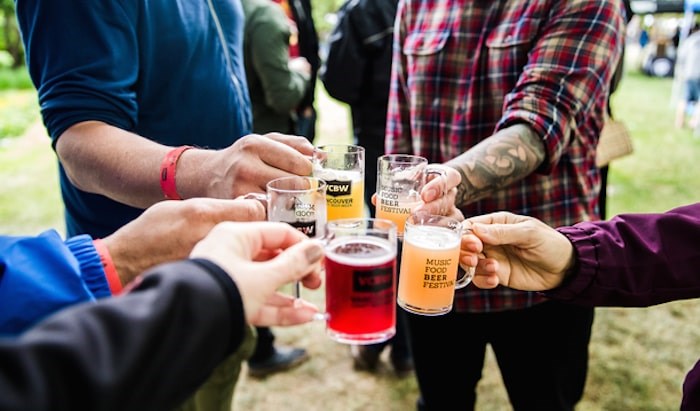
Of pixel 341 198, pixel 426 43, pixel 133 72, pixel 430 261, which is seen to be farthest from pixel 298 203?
pixel 426 43

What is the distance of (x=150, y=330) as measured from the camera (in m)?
0.87

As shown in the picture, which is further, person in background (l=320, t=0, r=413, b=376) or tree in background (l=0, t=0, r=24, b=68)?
tree in background (l=0, t=0, r=24, b=68)

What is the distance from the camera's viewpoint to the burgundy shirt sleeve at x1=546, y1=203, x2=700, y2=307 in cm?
168

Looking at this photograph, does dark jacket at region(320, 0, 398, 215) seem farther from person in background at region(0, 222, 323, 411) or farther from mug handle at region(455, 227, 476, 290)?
person in background at region(0, 222, 323, 411)

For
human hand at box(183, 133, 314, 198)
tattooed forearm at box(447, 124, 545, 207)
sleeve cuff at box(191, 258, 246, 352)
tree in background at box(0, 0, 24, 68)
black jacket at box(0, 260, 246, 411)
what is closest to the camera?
black jacket at box(0, 260, 246, 411)

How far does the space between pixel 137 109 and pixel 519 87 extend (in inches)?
62.8

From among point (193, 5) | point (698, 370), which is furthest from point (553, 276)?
point (193, 5)

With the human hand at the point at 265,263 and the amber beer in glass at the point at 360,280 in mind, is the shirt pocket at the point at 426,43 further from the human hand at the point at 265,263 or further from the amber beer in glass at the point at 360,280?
the human hand at the point at 265,263

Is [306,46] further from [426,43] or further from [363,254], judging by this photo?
[363,254]

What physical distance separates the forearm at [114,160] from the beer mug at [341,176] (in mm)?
552

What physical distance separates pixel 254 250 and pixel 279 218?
0.36 meters

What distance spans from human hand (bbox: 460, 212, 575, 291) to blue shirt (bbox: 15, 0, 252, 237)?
4.04 feet

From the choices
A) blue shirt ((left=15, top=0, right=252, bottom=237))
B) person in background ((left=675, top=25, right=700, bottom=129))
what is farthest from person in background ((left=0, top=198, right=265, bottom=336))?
person in background ((left=675, top=25, right=700, bottom=129))

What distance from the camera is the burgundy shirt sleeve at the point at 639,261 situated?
1.68 metres
